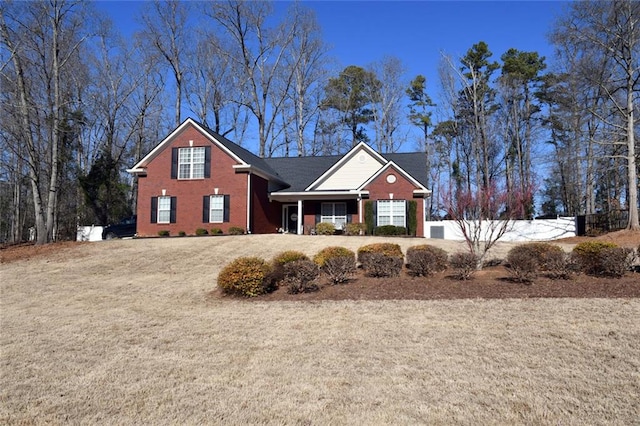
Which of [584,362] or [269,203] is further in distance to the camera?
[269,203]

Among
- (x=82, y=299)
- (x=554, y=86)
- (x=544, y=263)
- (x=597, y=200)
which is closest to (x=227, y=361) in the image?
(x=82, y=299)

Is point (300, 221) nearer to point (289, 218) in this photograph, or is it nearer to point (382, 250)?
point (289, 218)

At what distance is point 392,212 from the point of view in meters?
24.0

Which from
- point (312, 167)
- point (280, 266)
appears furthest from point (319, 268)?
point (312, 167)

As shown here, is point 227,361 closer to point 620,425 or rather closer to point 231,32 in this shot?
point 620,425

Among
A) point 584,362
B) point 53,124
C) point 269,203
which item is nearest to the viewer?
point 584,362

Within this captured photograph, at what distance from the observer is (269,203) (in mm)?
26891

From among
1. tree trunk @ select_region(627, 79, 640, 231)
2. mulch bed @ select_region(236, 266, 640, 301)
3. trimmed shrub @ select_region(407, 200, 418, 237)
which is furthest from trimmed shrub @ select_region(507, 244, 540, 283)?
tree trunk @ select_region(627, 79, 640, 231)

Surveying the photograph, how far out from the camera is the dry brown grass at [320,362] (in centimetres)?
398

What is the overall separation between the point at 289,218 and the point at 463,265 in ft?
63.5

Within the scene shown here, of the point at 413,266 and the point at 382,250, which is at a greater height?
the point at 382,250

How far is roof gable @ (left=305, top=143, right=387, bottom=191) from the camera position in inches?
1031

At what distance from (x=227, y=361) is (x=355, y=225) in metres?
18.6

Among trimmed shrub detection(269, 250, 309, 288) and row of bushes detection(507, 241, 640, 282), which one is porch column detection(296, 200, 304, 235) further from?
row of bushes detection(507, 241, 640, 282)
